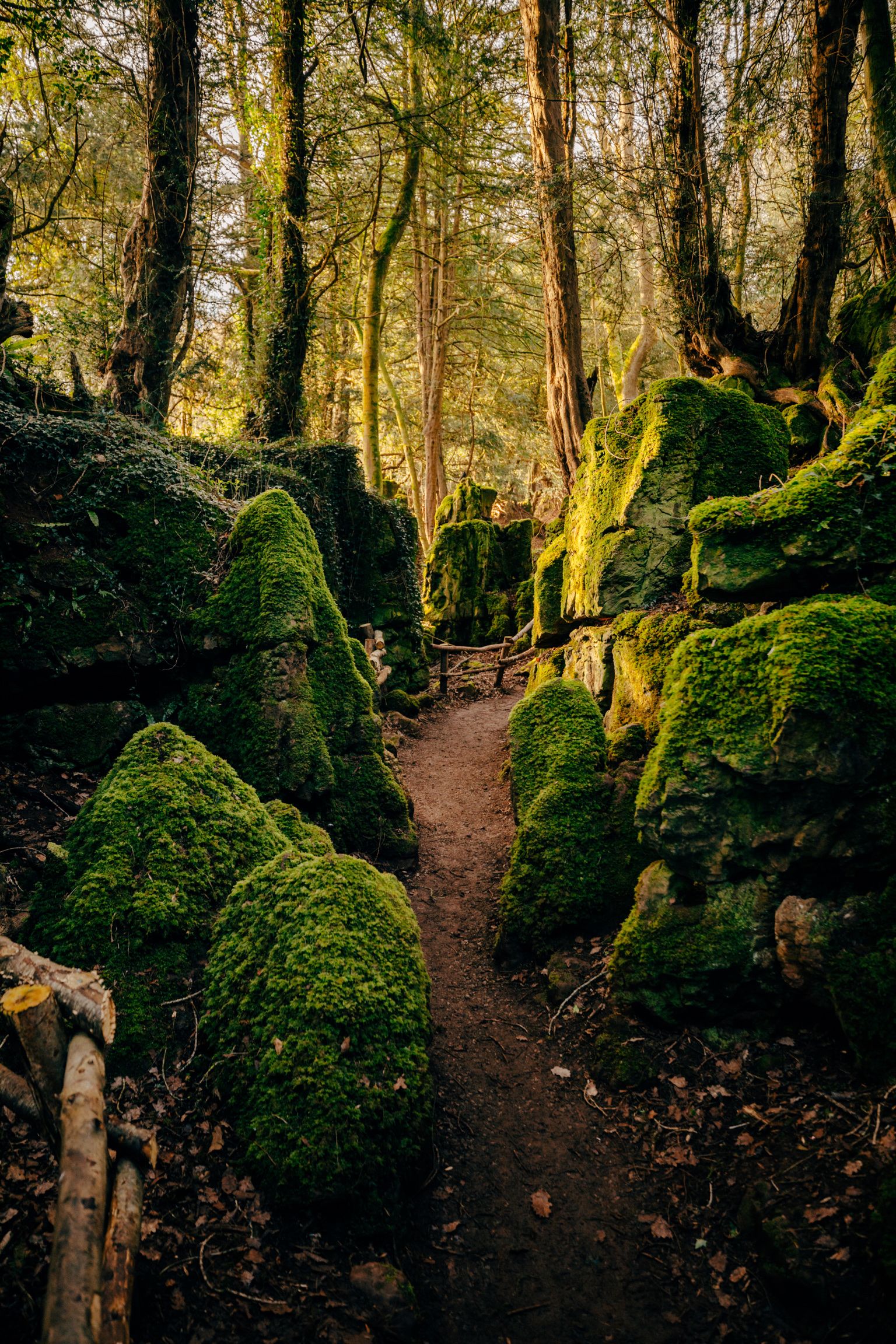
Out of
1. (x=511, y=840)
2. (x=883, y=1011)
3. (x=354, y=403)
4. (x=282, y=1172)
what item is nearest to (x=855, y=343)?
(x=511, y=840)

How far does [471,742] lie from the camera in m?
11.5

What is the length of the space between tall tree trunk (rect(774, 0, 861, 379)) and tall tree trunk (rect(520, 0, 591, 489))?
3.20 m

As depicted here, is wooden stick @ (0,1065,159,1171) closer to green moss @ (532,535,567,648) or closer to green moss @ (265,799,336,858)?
A: green moss @ (265,799,336,858)

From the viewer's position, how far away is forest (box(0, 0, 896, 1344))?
109 inches

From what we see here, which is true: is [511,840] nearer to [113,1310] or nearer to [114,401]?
[113,1310]

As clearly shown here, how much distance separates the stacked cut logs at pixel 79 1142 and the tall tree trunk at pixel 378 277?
12549 millimetres

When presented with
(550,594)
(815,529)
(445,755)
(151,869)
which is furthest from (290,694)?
(550,594)

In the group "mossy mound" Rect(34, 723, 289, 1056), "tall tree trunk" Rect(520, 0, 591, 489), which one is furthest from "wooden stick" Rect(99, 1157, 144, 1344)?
"tall tree trunk" Rect(520, 0, 591, 489)

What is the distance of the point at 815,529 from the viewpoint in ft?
13.9

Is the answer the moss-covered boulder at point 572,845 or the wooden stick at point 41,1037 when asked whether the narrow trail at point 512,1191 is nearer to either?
the moss-covered boulder at point 572,845

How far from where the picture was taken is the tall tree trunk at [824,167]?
7.77 metres

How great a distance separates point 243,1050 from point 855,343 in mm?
10838

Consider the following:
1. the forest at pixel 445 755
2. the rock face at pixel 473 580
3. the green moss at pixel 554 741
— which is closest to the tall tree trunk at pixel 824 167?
the forest at pixel 445 755

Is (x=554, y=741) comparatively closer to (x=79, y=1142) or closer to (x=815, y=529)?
(x=815, y=529)
